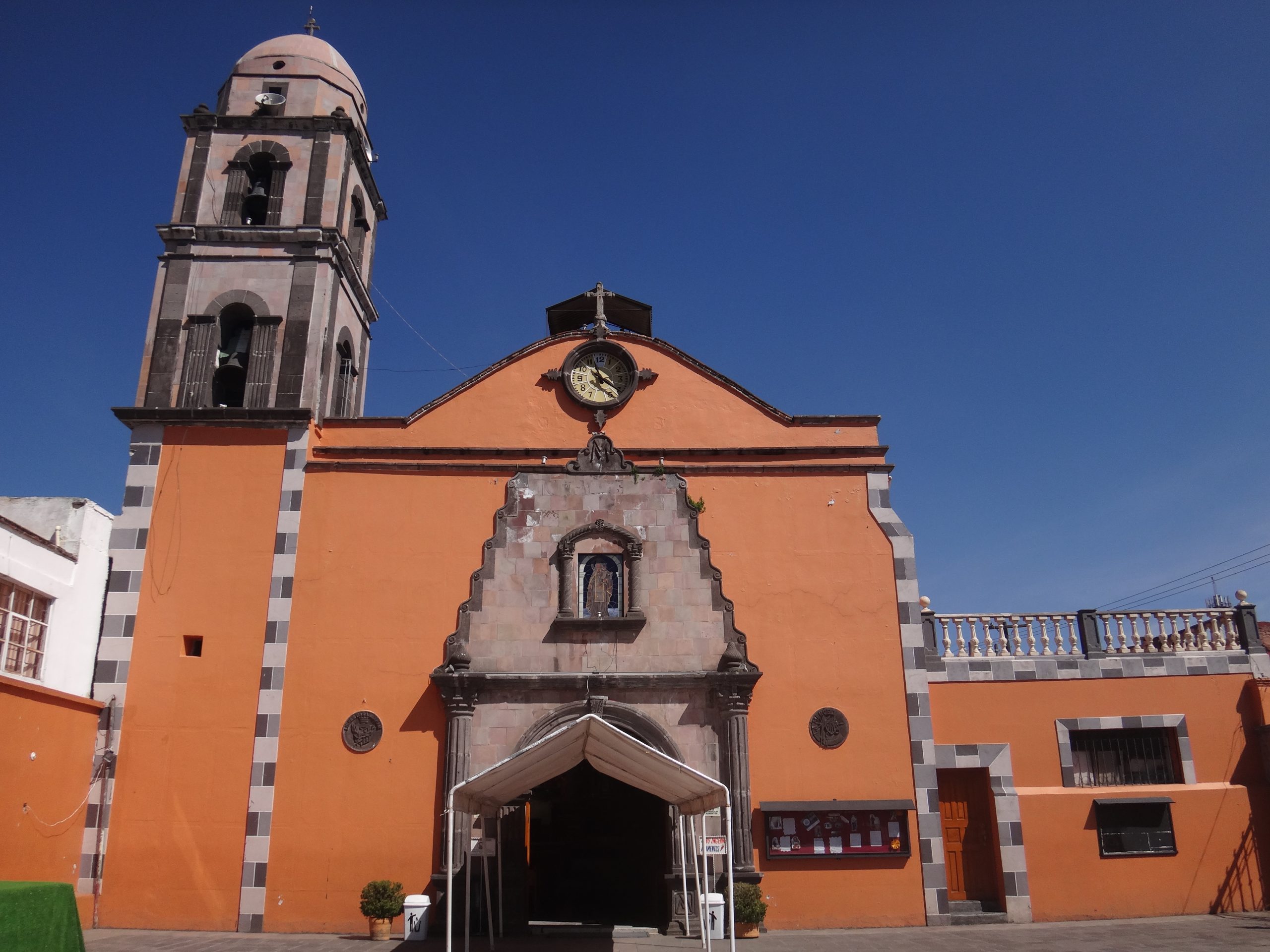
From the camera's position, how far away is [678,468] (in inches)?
670

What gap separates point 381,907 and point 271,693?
3.83 meters

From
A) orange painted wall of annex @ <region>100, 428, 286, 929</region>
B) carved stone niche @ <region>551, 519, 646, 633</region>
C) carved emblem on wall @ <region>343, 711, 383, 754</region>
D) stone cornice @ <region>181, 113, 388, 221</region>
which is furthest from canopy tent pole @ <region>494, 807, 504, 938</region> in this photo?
stone cornice @ <region>181, 113, 388, 221</region>

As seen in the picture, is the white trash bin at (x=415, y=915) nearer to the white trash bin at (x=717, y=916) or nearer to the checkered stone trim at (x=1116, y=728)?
the white trash bin at (x=717, y=916)

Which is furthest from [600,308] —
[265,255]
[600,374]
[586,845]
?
[586,845]

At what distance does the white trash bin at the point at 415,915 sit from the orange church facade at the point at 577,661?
1.74 feet

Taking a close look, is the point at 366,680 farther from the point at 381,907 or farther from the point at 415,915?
the point at 415,915

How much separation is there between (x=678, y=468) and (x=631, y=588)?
7.86 ft

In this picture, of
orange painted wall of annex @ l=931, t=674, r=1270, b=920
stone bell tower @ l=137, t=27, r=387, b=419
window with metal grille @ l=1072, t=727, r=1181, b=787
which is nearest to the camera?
orange painted wall of annex @ l=931, t=674, r=1270, b=920

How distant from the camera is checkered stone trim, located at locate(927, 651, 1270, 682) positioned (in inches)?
637

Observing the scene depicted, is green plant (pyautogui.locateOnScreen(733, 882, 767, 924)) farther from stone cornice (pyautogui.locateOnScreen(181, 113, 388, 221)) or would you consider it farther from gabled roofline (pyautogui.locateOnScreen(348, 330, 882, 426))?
stone cornice (pyautogui.locateOnScreen(181, 113, 388, 221))

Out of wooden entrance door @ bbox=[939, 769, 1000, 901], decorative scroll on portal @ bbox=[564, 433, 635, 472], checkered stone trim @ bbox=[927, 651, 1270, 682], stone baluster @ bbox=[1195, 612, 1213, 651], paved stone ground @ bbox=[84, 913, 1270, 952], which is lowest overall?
paved stone ground @ bbox=[84, 913, 1270, 952]

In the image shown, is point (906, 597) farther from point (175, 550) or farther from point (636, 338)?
point (175, 550)

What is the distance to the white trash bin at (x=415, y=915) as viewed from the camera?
1396 centimetres

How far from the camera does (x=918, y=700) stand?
15609 millimetres
